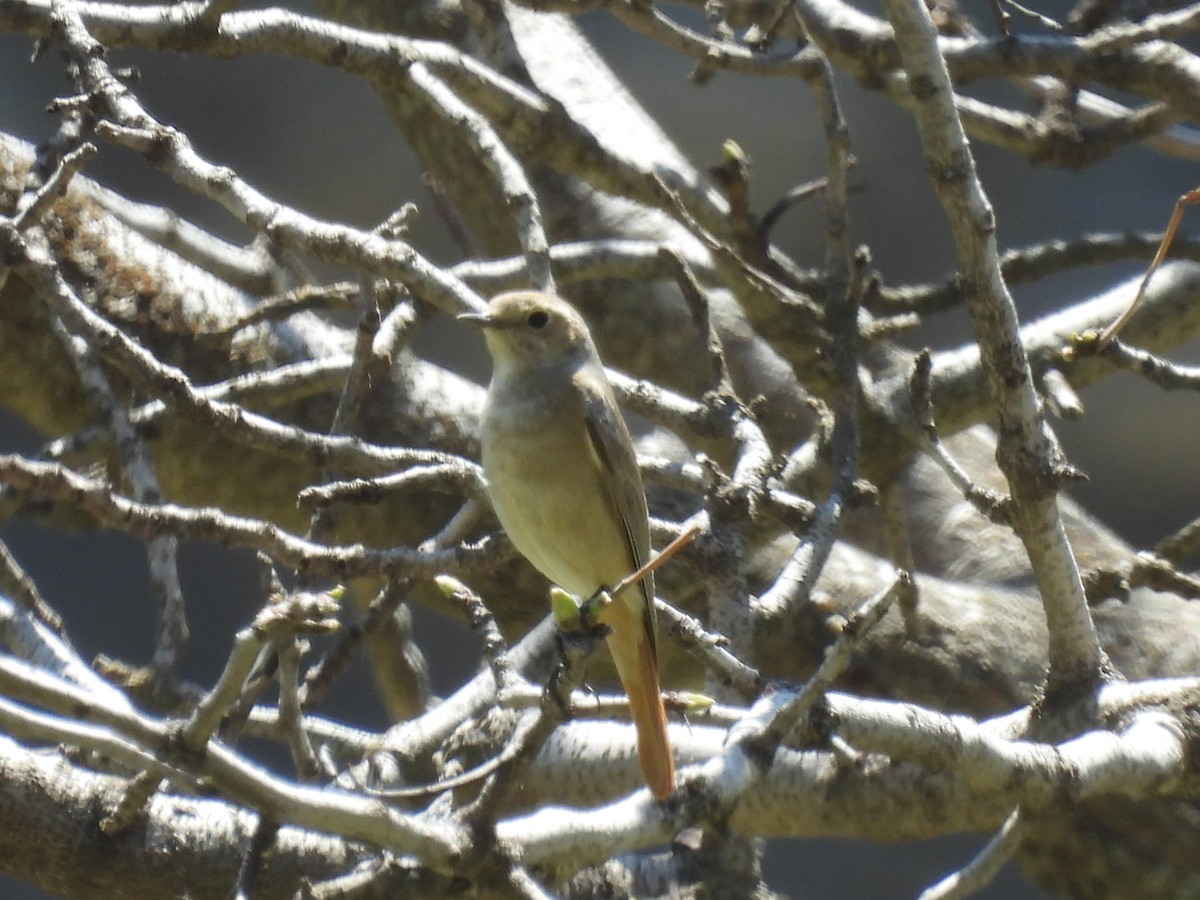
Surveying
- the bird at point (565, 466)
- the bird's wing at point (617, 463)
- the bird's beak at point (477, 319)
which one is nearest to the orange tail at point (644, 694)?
the bird at point (565, 466)

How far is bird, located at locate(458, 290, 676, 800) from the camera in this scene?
205 centimetres

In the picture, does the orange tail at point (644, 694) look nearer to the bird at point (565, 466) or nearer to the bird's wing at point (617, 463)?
the bird at point (565, 466)

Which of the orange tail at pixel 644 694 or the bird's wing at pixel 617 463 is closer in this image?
the orange tail at pixel 644 694

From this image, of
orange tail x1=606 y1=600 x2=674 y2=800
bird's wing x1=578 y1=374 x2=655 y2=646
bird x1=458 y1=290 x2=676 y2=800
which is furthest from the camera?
bird's wing x1=578 y1=374 x2=655 y2=646

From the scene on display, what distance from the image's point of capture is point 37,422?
3078 mm

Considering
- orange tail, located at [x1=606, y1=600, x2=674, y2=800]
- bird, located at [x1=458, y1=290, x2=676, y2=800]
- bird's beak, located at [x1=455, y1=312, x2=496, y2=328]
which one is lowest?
orange tail, located at [x1=606, y1=600, x2=674, y2=800]

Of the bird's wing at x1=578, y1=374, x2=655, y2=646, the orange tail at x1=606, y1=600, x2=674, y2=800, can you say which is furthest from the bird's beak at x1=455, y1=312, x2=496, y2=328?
the orange tail at x1=606, y1=600, x2=674, y2=800

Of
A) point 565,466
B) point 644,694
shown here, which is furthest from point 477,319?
point 644,694

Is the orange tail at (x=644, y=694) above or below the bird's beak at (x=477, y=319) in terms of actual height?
below

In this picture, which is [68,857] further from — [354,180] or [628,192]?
[354,180]

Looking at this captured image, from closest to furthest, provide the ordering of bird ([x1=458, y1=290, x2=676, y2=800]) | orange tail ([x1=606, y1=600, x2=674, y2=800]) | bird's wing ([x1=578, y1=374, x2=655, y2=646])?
orange tail ([x1=606, y1=600, x2=674, y2=800])
bird ([x1=458, y1=290, x2=676, y2=800])
bird's wing ([x1=578, y1=374, x2=655, y2=646])

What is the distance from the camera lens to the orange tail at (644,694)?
5.52 feet

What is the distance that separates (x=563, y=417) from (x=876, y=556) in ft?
5.28

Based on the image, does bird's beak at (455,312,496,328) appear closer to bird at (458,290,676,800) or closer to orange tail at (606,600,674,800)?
bird at (458,290,676,800)
